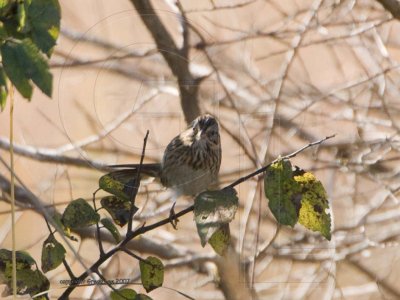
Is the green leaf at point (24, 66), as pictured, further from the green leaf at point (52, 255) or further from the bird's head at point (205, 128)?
the bird's head at point (205, 128)

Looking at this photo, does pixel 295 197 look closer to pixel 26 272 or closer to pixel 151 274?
pixel 151 274

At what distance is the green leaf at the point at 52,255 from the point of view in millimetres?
1152

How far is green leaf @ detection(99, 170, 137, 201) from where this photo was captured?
1.19 m

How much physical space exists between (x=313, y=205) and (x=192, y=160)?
0.56 meters

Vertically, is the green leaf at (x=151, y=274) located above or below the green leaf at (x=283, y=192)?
below

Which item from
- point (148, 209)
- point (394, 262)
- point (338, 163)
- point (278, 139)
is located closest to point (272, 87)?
point (278, 139)

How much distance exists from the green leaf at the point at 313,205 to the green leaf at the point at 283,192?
0.5 inches

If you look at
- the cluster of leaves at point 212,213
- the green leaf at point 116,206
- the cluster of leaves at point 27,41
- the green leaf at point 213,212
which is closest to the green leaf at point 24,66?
the cluster of leaves at point 27,41

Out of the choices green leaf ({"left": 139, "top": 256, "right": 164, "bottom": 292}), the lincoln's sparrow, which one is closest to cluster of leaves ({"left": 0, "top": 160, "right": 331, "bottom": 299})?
green leaf ({"left": 139, "top": 256, "right": 164, "bottom": 292})

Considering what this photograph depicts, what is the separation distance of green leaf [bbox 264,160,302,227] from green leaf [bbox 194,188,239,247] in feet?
0.22

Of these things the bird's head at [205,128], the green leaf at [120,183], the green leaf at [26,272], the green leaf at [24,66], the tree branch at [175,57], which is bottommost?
the green leaf at [26,272]

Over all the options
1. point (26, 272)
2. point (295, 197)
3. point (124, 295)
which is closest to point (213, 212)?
point (295, 197)

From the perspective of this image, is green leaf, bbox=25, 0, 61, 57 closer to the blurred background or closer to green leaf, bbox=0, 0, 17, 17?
green leaf, bbox=0, 0, 17, 17

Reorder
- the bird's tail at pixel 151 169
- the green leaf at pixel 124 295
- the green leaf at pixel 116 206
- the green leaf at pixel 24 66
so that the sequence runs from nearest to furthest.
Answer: the green leaf at pixel 24 66, the green leaf at pixel 124 295, the green leaf at pixel 116 206, the bird's tail at pixel 151 169
